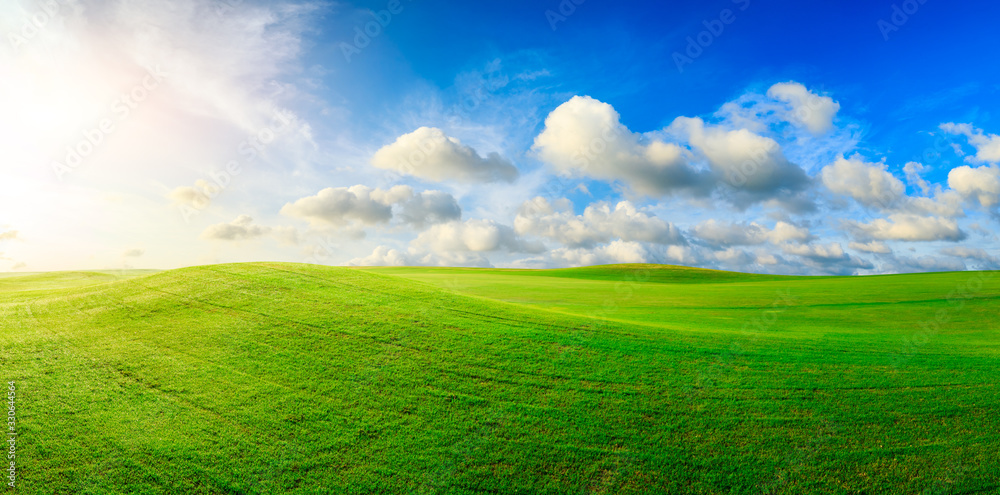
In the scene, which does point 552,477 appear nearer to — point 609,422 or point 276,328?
point 609,422

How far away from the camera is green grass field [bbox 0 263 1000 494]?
7406mm

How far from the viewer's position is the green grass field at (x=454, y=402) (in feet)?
24.3

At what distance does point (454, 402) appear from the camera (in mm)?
9320

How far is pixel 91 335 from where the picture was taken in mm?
12797

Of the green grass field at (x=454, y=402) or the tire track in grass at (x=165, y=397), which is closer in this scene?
the tire track in grass at (x=165, y=397)
